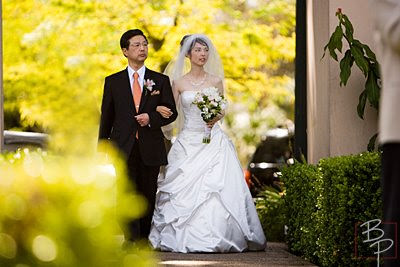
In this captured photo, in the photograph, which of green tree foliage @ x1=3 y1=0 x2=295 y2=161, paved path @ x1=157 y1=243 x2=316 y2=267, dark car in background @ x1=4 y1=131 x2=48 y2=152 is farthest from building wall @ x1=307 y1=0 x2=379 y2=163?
green tree foliage @ x1=3 y1=0 x2=295 y2=161

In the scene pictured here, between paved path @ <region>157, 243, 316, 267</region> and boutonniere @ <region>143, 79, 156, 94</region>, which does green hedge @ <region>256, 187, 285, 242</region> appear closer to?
paved path @ <region>157, 243, 316, 267</region>

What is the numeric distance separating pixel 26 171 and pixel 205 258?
8205mm

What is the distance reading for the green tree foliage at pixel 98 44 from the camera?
82.9ft

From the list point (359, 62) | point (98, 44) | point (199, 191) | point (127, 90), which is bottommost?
point (199, 191)

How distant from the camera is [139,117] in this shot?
1259 cm

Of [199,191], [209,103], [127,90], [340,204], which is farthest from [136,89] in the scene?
[340,204]

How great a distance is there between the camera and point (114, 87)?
42.2 feet

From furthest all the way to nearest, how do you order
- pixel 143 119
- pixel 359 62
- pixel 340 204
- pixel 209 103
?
pixel 209 103 → pixel 143 119 → pixel 359 62 → pixel 340 204

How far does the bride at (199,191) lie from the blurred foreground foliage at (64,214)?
349 inches

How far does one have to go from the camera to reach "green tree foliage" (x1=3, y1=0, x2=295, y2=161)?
82.9 feet

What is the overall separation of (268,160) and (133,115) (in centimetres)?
1062

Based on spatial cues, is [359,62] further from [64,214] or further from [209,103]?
[64,214]

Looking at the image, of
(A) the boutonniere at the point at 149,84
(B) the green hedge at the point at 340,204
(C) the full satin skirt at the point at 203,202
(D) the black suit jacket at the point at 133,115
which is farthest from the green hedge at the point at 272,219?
(B) the green hedge at the point at 340,204

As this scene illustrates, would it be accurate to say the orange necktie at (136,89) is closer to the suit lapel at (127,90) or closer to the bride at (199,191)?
the suit lapel at (127,90)
